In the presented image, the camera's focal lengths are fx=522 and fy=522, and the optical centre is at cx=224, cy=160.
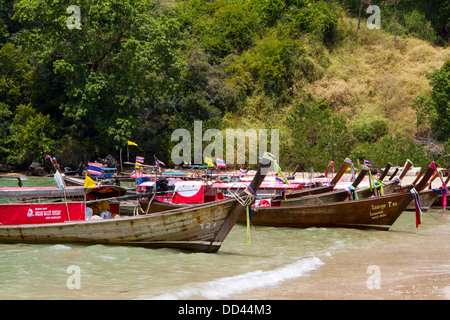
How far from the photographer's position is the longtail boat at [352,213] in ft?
50.5

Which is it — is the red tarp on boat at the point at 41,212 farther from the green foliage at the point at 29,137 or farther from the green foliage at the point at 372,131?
the green foliage at the point at 372,131

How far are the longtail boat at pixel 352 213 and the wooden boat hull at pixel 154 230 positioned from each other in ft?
15.5

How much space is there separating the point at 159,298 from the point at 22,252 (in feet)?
16.8

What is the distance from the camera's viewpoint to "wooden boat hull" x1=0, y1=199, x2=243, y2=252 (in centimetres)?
1147

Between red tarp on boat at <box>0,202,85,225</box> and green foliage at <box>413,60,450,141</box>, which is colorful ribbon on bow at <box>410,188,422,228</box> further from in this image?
green foliage at <box>413,60,450,141</box>

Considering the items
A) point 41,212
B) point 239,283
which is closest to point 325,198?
point 239,283

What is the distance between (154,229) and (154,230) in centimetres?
2

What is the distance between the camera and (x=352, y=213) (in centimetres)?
1555

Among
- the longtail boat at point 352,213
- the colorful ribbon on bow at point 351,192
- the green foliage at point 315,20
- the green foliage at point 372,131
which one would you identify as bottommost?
the longtail boat at point 352,213

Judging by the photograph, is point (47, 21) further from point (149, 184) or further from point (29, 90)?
point (149, 184)

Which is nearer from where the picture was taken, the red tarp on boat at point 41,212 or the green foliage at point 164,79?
the red tarp on boat at point 41,212

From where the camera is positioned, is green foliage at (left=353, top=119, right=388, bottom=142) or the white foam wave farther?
green foliage at (left=353, top=119, right=388, bottom=142)

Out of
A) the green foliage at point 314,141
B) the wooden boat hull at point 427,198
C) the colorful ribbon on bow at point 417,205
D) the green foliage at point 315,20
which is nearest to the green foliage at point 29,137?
the green foliage at point 314,141

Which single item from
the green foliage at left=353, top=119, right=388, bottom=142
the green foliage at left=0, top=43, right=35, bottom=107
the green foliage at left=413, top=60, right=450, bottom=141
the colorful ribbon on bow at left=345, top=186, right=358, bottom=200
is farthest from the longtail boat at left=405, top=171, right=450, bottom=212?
the green foliage at left=0, top=43, right=35, bottom=107
